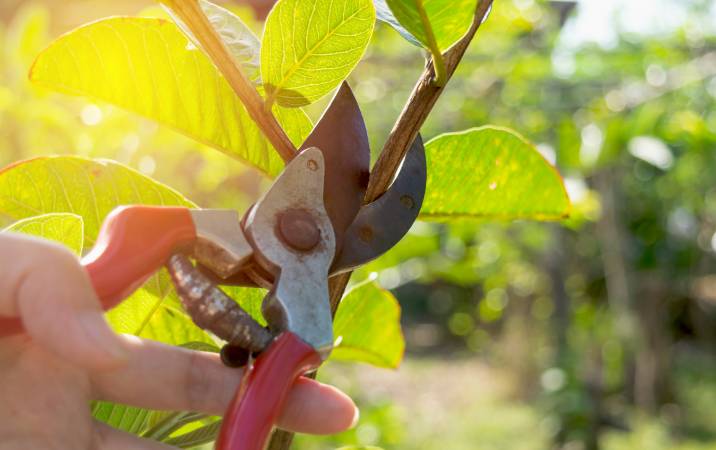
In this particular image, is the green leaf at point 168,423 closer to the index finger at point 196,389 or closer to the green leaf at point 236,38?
the index finger at point 196,389

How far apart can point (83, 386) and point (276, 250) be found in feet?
0.50

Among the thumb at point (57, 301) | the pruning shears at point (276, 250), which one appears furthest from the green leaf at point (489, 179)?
the thumb at point (57, 301)

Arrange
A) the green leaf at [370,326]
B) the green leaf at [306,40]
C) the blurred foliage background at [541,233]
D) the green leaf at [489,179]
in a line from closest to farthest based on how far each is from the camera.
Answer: the green leaf at [306,40]
the green leaf at [489,179]
the green leaf at [370,326]
the blurred foliage background at [541,233]

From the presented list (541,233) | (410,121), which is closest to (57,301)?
(410,121)

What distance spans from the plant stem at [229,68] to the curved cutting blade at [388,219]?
0.26 ft

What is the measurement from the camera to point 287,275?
61 centimetres

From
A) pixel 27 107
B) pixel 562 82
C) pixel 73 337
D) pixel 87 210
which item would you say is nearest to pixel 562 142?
pixel 562 82

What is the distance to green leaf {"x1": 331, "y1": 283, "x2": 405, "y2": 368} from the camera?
87 cm

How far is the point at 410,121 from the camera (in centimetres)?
60

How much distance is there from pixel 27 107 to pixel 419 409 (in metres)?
5.63

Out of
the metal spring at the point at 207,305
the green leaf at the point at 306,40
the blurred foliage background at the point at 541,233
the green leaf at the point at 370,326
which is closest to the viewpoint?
the metal spring at the point at 207,305

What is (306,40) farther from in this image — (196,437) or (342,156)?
(196,437)

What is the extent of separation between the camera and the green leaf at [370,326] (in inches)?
34.1

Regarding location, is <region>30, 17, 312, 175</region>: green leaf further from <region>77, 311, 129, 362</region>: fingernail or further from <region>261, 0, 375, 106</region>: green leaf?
<region>77, 311, 129, 362</region>: fingernail
